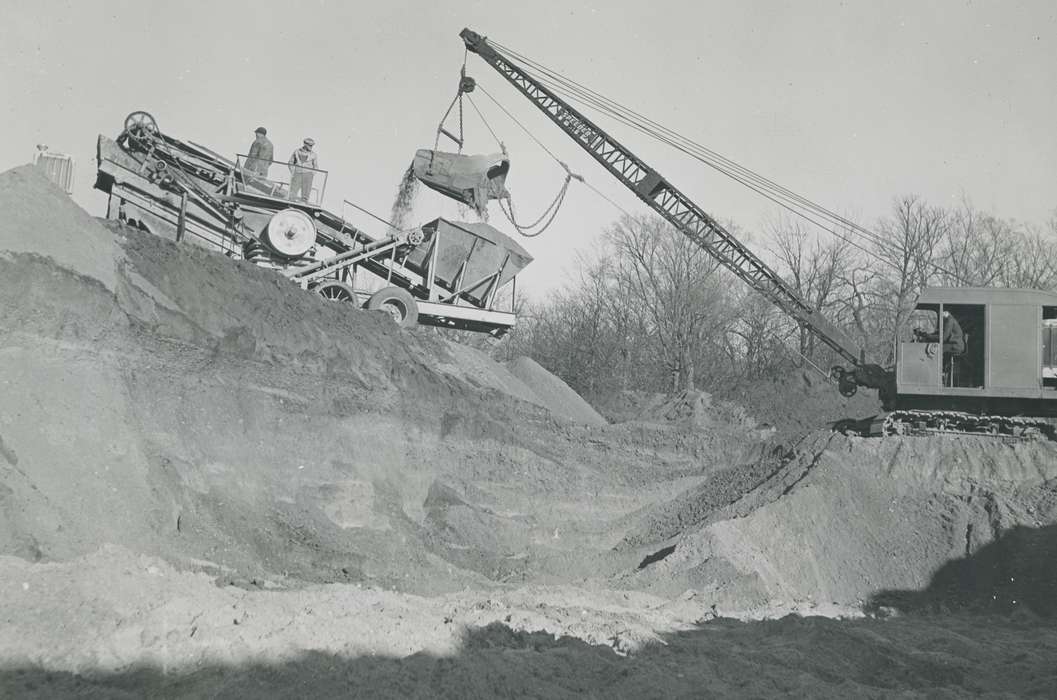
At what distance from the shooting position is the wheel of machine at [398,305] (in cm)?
1647

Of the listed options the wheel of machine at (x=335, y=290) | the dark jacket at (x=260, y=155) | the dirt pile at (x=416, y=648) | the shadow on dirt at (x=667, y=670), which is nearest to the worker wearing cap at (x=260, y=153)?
the dark jacket at (x=260, y=155)

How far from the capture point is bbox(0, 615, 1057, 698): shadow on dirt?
244 inches

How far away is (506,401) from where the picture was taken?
15.2 meters

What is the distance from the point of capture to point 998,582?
11.9 meters

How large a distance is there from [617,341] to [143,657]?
29.5m

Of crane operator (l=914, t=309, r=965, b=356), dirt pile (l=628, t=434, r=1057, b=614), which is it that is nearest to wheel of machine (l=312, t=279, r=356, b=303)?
dirt pile (l=628, t=434, r=1057, b=614)

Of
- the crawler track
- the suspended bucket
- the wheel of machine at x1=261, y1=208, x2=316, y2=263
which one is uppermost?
the suspended bucket

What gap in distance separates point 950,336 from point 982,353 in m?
0.59

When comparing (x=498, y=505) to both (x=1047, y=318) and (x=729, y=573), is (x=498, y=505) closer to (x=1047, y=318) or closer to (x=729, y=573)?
(x=729, y=573)

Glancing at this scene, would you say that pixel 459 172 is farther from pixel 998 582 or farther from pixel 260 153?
pixel 998 582

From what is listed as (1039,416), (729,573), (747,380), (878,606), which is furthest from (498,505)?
(747,380)

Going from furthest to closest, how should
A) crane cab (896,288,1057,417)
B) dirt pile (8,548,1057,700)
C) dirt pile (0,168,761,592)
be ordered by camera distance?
crane cab (896,288,1057,417), dirt pile (0,168,761,592), dirt pile (8,548,1057,700)

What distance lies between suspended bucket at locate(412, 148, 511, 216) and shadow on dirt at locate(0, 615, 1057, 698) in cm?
1051

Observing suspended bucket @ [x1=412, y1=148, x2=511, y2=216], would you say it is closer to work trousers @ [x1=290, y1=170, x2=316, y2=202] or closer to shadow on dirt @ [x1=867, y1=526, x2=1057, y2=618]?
work trousers @ [x1=290, y1=170, x2=316, y2=202]
